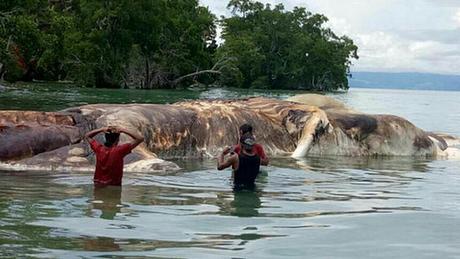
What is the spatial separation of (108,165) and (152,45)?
5556cm

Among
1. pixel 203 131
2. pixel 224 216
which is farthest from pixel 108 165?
pixel 203 131

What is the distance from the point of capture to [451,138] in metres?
19.2

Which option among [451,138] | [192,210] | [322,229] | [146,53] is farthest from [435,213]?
[146,53]

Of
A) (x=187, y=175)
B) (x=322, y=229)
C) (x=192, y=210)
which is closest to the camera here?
(x=322, y=229)

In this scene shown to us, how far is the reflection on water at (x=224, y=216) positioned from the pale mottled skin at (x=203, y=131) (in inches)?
35.1

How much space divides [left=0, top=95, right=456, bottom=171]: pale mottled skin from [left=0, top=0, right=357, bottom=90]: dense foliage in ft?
49.0

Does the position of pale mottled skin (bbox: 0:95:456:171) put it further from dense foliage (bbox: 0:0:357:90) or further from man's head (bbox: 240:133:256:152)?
dense foliage (bbox: 0:0:357:90)

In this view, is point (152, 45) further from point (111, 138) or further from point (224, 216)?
point (224, 216)

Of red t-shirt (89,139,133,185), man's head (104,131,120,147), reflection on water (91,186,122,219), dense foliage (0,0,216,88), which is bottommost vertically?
reflection on water (91,186,122,219)

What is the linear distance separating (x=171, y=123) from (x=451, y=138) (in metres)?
9.00

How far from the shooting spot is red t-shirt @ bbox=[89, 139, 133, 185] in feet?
31.4

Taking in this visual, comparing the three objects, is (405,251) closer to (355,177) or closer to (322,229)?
(322,229)

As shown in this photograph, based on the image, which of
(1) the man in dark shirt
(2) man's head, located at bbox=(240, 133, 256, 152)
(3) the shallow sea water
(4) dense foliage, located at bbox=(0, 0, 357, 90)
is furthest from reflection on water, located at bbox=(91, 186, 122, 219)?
(4) dense foliage, located at bbox=(0, 0, 357, 90)

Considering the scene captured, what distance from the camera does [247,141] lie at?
9.88 metres
